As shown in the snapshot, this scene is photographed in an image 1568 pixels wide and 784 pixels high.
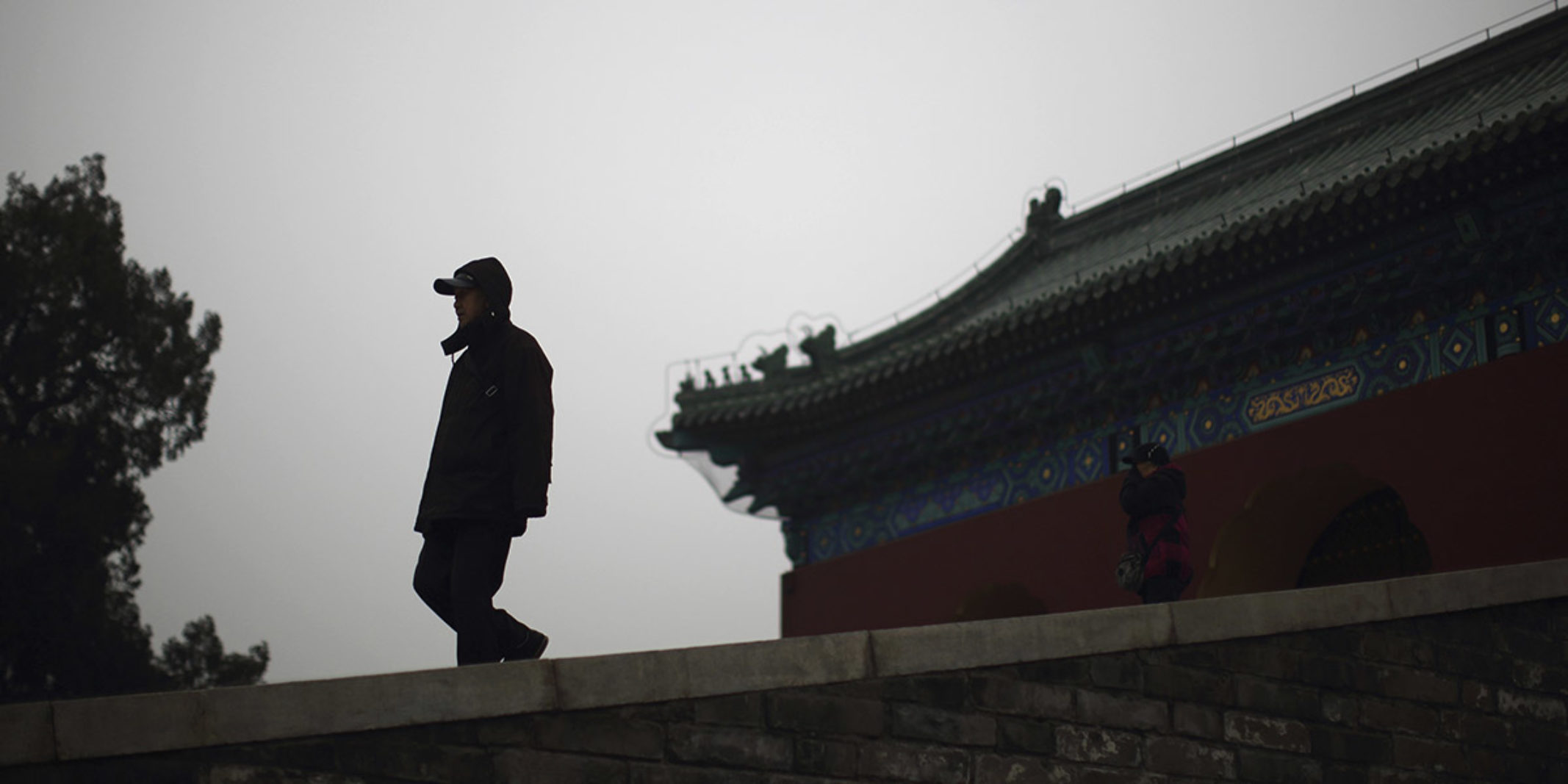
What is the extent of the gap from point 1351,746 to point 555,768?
9.43 feet

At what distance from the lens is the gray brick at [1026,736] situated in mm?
4785

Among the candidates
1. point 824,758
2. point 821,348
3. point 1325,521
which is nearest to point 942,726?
point 824,758

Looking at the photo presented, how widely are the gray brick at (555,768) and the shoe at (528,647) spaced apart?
1.53ft

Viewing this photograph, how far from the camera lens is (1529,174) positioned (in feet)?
27.0

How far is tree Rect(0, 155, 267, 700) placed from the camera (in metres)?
11.3

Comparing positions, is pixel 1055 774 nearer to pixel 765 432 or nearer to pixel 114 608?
pixel 765 432

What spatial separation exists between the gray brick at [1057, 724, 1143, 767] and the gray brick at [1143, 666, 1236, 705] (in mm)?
179

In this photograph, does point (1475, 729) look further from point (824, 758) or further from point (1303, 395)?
point (1303, 395)

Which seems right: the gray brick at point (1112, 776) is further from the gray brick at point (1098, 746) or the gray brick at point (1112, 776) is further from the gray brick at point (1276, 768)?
the gray brick at point (1276, 768)

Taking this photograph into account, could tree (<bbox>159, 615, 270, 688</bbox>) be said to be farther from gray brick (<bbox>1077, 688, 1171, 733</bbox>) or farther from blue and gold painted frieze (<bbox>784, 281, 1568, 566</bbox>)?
gray brick (<bbox>1077, 688, 1171, 733</bbox>)

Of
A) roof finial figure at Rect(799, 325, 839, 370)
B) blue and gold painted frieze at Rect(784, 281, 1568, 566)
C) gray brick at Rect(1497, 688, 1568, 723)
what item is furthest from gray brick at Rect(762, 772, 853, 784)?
roof finial figure at Rect(799, 325, 839, 370)

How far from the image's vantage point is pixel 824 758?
14.7 ft

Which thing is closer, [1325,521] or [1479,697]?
[1479,697]

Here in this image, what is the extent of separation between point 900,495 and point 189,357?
570cm
